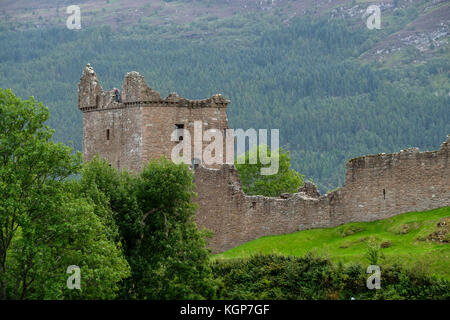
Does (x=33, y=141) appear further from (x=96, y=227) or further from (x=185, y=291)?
(x=185, y=291)

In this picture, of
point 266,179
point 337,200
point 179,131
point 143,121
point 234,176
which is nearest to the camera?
point 337,200

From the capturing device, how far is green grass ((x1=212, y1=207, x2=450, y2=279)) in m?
52.7

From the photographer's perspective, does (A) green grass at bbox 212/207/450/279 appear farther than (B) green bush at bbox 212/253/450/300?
Yes

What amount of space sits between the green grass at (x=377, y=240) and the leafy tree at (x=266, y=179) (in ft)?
90.1

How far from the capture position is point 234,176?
6750 centimetres

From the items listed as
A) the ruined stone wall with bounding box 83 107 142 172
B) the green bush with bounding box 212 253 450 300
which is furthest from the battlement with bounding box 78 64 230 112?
the green bush with bounding box 212 253 450 300

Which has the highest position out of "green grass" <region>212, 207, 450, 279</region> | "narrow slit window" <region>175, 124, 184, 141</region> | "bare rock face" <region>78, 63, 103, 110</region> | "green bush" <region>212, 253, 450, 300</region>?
"bare rock face" <region>78, 63, 103, 110</region>

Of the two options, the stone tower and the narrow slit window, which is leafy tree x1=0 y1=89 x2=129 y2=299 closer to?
the stone tower

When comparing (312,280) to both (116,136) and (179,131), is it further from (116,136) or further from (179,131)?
(116,136)

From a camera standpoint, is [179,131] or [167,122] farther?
[179,131]

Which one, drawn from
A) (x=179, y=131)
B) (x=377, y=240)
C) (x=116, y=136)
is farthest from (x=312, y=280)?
(x=116, y=136)

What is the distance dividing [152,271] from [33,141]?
9.21 meters

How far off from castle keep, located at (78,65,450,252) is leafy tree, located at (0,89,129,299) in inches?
592

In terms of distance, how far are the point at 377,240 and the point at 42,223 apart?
58.7 ft
